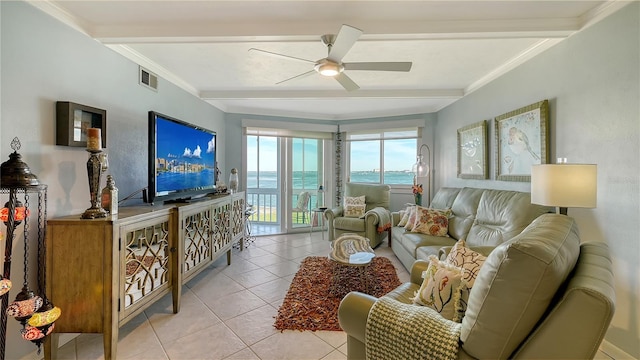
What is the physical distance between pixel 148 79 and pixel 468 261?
3.35 metres

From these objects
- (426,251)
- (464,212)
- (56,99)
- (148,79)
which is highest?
(148,79)

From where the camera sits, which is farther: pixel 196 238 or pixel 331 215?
pixel 331 215

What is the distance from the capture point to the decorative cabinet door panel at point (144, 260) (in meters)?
1.91

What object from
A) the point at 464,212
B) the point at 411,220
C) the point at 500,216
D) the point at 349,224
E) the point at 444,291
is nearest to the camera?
the point at 444,291

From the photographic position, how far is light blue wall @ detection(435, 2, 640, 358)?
1826 mm

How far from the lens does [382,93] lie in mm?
4031

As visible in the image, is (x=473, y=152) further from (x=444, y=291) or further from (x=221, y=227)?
(x=221, y=227)

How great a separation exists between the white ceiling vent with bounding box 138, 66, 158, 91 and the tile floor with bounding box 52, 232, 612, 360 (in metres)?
2.19

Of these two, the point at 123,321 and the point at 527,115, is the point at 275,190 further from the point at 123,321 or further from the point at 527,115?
the point at 527,115

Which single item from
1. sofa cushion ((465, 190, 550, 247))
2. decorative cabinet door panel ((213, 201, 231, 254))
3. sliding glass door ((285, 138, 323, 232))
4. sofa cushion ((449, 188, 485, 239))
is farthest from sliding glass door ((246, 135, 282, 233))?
sofa cushion ((465, 190, 550, 247))

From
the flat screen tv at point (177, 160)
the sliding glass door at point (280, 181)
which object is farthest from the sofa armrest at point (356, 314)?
the sliding glass door at point (280, 181)

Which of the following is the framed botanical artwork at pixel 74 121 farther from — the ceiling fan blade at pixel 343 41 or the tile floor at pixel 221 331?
the ceiling fan blade at pixel 343 41

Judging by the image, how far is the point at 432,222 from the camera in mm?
3510

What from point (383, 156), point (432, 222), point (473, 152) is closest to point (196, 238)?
point (432, 222)
